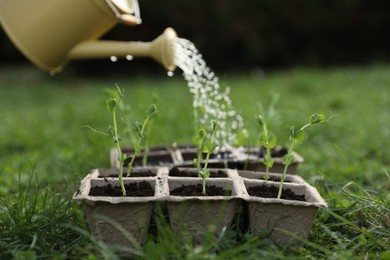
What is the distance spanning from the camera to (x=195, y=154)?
228 centimetres

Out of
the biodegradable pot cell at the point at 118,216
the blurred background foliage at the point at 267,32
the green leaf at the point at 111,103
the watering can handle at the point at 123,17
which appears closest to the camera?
the biodegradable pot cell at the point at 118,216

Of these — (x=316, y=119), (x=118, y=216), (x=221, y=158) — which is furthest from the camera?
(x=221, y=158)

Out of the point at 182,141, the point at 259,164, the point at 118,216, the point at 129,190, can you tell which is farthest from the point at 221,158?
the point at 182,141

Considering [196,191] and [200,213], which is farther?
[196,191]

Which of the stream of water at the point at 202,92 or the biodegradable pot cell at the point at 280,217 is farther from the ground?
the stream of water at the point at 202,92

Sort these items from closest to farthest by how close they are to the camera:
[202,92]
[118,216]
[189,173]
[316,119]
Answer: [118,216] < [316,119] < [189,173] < [202,92]

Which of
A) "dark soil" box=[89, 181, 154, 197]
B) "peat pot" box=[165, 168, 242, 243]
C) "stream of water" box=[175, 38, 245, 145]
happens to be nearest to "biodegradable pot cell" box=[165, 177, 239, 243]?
"peat pot" box=[165, 168, 242, 243]

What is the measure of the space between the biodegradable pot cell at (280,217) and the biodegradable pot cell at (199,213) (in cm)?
6

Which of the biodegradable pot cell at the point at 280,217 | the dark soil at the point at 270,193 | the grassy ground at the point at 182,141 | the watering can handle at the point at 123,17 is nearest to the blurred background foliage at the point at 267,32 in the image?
the grassy ground at the point at 182,141

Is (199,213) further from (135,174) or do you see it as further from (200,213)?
(135,174)

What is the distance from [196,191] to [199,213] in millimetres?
128

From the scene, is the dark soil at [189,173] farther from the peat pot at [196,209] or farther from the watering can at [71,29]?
the watering can at [71,29]

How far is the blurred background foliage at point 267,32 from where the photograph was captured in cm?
575

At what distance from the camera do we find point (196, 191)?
174 centimetres
